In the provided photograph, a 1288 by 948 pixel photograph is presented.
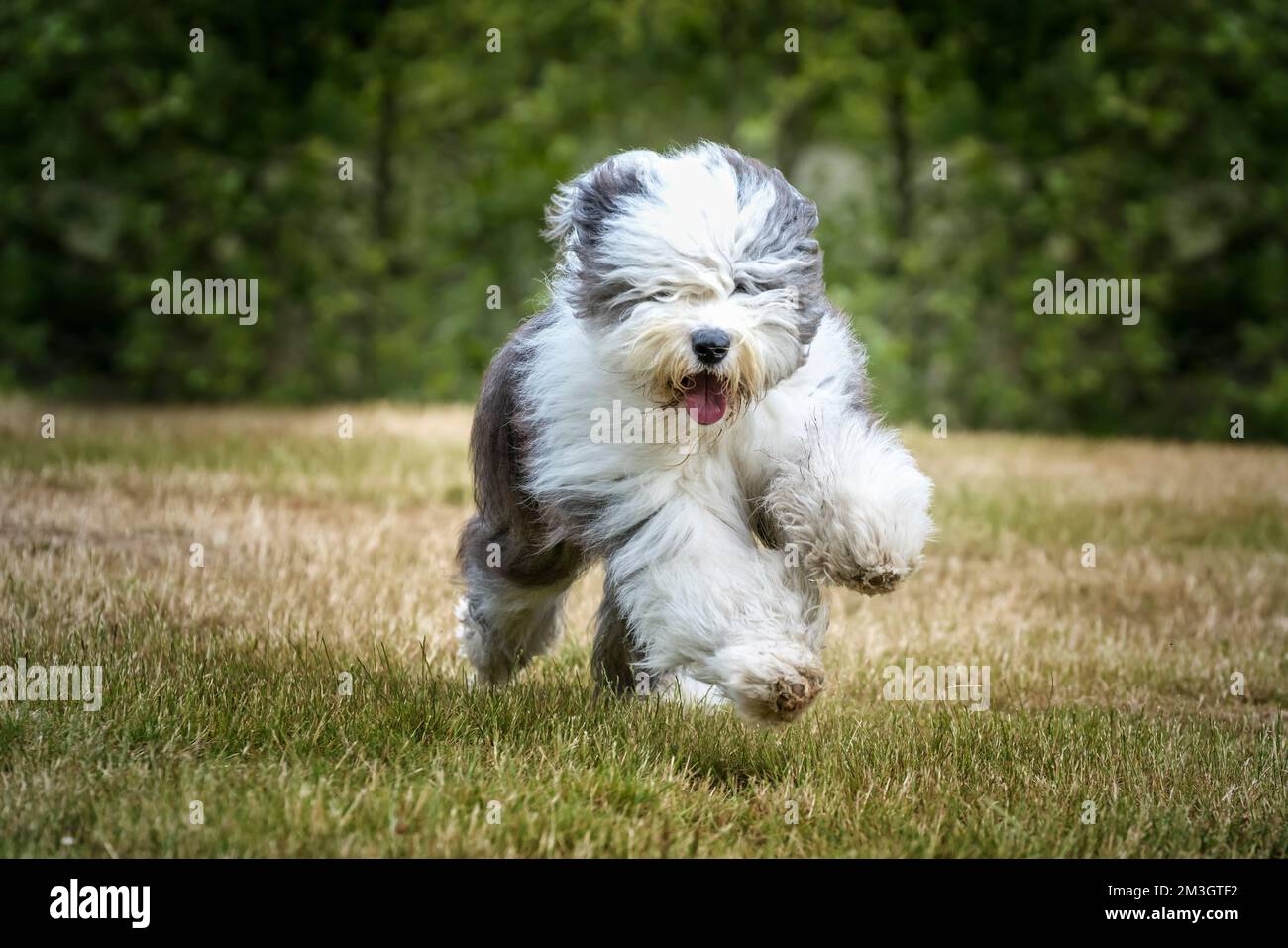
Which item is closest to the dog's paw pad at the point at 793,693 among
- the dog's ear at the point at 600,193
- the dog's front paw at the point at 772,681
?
the dog's front paw at the point at 772,681

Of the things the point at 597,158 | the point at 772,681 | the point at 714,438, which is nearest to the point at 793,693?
the point at 772,681

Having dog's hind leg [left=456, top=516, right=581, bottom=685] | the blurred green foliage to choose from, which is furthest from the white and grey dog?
the blurred green foliage

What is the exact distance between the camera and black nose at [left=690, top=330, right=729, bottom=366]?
367 centimetres

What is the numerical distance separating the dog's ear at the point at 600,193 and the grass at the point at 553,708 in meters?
1.37

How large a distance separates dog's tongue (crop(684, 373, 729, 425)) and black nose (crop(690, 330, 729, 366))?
9 centimetres

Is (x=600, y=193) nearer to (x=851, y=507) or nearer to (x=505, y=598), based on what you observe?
(x=851, y=507)

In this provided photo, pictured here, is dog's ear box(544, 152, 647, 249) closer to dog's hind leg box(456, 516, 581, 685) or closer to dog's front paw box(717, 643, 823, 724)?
dog's hind leg box(456, 516, 581, 685)

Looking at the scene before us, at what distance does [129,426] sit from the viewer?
35.5 ft

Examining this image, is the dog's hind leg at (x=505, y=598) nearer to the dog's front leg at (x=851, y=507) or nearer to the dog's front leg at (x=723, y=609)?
the dog's front leg at (x=723, y=609)

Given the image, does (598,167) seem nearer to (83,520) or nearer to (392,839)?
(392,839)

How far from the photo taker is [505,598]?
4707 millimetres

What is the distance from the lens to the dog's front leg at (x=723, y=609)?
3572 mm

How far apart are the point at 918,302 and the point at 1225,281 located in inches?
114

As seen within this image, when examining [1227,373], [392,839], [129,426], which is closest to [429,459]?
[129,426]
